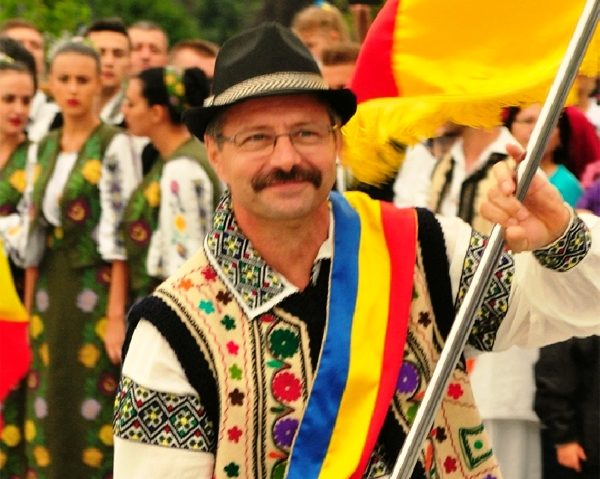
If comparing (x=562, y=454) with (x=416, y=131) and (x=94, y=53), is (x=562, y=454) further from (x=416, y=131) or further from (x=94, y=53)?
(x=94, y=53)

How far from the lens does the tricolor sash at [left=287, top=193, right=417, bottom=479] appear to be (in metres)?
2.97

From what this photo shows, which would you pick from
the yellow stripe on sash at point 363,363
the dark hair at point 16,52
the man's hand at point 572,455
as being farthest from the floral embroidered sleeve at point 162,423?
the dark hair at point 16,52

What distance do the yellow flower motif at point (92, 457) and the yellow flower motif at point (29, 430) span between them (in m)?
0.34

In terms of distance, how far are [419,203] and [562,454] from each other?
1162 mm

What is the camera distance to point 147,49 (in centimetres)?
912

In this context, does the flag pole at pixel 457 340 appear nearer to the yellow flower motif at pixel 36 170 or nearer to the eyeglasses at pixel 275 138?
the eyeglasses at pixel 275 138

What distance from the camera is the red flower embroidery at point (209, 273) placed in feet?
10.0

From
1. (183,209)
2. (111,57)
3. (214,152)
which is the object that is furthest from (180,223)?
(214,152)

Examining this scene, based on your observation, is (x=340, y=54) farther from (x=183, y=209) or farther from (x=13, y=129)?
(x=13, y=129)

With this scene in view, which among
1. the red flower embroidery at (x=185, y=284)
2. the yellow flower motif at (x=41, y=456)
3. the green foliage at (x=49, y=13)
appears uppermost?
the green foliage at (x=49, y=13)

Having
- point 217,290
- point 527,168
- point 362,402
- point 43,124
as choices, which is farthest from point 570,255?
point 43,124

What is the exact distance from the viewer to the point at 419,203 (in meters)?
5.76

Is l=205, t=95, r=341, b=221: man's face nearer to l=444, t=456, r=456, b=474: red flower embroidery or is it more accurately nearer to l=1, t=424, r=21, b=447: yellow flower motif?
l=444, t=456, r=456, b=474: red flower embroidery

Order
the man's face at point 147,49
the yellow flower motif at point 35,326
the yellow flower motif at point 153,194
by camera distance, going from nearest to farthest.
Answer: the yellow flower motif at point 153,194, the yellow flower motif at point 35,326, the man's face at point 147,49
